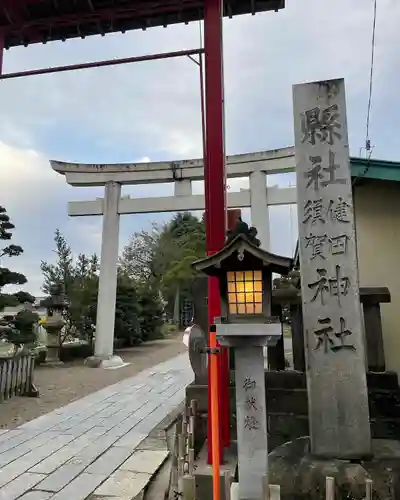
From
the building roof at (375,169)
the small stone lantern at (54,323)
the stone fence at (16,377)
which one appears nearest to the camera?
the building roof at (375,169)

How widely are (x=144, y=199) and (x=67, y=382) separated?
6.62m

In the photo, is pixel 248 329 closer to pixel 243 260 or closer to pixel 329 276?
pixel 243 260

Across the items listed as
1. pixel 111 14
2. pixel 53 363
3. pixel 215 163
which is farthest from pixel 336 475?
pixel 53 363

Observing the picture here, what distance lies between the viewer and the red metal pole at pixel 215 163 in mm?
4477

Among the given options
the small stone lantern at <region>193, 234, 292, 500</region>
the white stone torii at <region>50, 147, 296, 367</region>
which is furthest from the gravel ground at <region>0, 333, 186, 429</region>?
the small stone lantern at <region>193, 234, 292, 500</region>

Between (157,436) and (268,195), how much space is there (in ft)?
30.1

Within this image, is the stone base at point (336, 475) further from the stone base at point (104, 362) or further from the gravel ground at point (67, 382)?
the stone base at point (104, 362)

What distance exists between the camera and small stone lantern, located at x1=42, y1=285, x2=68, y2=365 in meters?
15.3

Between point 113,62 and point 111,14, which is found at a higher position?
point 111,14

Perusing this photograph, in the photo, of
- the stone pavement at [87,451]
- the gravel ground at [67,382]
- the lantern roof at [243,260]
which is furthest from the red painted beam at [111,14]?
the gravel ground at [67,382]

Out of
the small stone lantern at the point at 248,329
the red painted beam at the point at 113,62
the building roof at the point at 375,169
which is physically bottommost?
the small stone lantern at the point at 248,329

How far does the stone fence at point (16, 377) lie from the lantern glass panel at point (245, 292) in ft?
23.9

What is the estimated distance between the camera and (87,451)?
5.57 metres

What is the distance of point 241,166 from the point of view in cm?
1366
